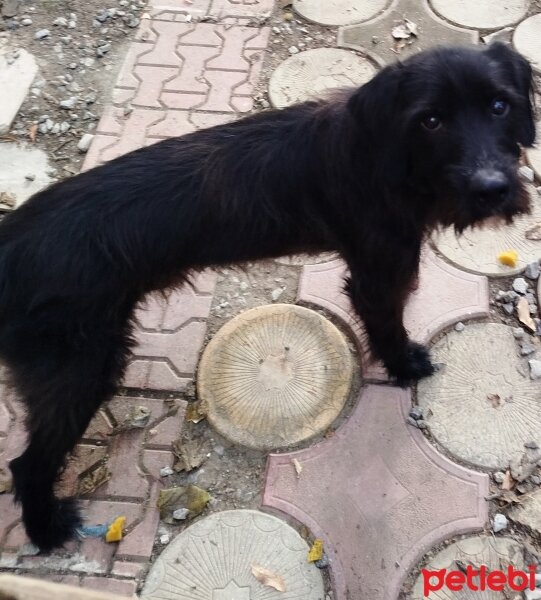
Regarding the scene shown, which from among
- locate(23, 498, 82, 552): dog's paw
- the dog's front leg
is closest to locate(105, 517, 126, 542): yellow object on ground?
locate(23, 498, 82, 552): dog's paw

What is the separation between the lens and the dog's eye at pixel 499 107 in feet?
6.70

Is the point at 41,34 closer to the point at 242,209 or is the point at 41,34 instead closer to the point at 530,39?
the point at 242,209

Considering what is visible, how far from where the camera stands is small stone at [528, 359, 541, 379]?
9.62 feet

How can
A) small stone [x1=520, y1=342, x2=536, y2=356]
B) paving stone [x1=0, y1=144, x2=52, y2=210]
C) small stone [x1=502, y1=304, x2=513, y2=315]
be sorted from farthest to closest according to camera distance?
paving stone [x1=0, y1=144, x2=52, y2=210] → small stone [x1=502, y1=304, x2=513, y2=315] → small stone [x1=520, y1=342, x2=536, y2=356]

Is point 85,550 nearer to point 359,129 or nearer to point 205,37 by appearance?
point 359,129

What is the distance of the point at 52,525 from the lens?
2.53 m

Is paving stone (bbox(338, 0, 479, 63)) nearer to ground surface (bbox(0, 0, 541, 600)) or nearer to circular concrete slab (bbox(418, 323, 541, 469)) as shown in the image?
ground surface (bbox(0, 0, 541, 600))

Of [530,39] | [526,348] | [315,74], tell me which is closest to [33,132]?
[315,74]

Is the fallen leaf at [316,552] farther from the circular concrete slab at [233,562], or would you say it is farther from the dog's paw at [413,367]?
the dog's paw at [413,367]

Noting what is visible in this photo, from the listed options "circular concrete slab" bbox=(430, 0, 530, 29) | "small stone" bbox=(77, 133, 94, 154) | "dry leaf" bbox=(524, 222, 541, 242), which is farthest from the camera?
"circular concrete slab" bbox=(430, 0, 530, 29)

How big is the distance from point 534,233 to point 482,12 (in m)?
1.99

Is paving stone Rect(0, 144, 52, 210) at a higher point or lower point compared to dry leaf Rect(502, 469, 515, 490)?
higher

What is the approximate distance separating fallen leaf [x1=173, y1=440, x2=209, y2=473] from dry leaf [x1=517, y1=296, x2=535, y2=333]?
5.48ft

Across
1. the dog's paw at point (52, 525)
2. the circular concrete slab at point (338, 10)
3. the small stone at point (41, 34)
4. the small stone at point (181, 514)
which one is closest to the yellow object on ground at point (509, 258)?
the small stone at point (181, 514)
